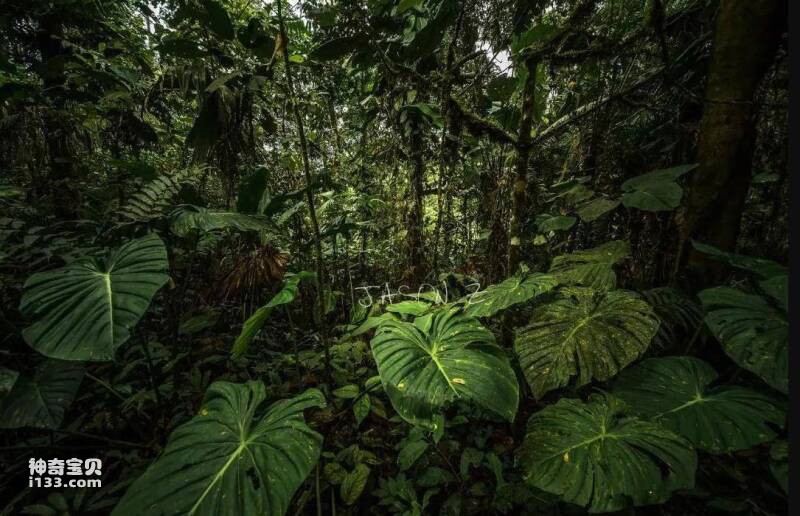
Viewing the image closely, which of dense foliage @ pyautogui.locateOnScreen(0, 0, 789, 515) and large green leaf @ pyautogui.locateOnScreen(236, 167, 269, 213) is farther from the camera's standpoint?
large green leaf @ pyautogui.locateOnScreen(236, 167, 269, 213)

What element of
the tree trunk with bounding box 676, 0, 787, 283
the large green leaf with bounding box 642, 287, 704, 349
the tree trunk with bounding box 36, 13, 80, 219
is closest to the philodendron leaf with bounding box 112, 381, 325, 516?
the large green leaf with bounding box 642, 287, 704, 349

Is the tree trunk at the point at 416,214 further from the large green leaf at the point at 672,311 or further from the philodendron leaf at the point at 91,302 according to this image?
the philodendron leaf at the point at 91,302

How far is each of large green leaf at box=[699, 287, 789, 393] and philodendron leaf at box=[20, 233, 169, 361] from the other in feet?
6.55

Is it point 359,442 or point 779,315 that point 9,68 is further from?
point 779,315

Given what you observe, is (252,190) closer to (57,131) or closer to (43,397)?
(43,397)

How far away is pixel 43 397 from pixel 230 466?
111cm

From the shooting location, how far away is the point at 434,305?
207 cm

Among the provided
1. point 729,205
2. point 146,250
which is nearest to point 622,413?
point 729,205

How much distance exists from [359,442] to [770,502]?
1.76 meters

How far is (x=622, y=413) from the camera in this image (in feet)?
4.16

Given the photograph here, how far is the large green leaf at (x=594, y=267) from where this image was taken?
67.4 inches

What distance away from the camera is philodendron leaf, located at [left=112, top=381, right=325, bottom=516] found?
902 mm

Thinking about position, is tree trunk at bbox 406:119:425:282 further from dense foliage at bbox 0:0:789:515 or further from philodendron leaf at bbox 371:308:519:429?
philodendron leaf at bbox 371:308:519:429

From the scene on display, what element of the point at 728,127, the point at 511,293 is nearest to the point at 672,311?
the point at 511,293
